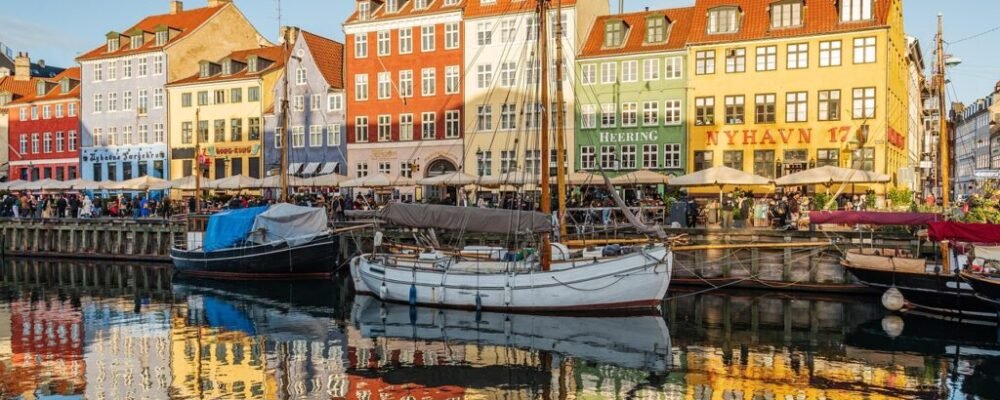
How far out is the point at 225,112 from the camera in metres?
62.9

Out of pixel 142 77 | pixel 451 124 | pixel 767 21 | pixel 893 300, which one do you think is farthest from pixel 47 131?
pixel 893 300

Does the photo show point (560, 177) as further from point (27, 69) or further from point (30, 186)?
point (27, 69)

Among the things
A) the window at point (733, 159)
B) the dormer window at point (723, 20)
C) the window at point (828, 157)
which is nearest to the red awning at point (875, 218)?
the window at point (828, 157)

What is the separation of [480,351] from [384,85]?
3690cm

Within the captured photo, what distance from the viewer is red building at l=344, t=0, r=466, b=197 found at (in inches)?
2165

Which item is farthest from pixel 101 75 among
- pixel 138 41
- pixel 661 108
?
pixel 661 108

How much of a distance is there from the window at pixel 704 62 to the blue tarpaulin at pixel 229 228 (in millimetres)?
24019

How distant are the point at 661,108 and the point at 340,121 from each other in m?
21.9

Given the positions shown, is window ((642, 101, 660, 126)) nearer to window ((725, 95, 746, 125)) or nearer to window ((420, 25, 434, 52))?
window ((725, 95, 746, 125))

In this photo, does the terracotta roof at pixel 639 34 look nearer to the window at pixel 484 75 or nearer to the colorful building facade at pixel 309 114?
the window at pixel 484 75

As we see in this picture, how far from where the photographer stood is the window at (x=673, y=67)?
48656 mm

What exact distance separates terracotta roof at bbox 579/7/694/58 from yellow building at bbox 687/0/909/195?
5.01ft

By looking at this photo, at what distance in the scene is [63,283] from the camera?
39.9m

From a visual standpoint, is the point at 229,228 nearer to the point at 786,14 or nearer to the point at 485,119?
the point at 485,119
